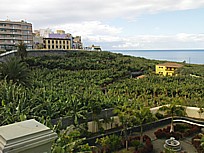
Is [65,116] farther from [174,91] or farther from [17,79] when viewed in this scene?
[174,91]

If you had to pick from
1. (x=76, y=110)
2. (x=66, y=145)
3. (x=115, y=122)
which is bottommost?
(x=115, y=122)

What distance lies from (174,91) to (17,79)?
18.3 metres

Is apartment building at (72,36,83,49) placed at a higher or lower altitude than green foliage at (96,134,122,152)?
higher

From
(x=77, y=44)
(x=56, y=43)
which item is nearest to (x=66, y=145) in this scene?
(x=56, y=43)

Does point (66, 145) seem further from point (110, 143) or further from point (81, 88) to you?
point (81, 88)

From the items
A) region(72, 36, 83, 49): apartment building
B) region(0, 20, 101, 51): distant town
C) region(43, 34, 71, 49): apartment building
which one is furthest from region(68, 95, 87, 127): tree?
region(72, 36, 83, 49): apartment building

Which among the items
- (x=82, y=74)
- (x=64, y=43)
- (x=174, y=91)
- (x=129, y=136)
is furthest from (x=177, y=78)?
(x=64, y=43)

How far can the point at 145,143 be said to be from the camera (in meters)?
12.1

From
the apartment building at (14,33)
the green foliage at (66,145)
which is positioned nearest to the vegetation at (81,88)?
the green foliage at (66,145)

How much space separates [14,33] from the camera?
62.8 m

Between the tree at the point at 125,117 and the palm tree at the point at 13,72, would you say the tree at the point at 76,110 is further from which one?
the palm tree at the point at 13,72

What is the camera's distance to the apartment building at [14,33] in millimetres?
60188

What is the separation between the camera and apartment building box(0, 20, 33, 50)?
60.2 m

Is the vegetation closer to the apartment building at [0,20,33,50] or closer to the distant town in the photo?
the distant town
